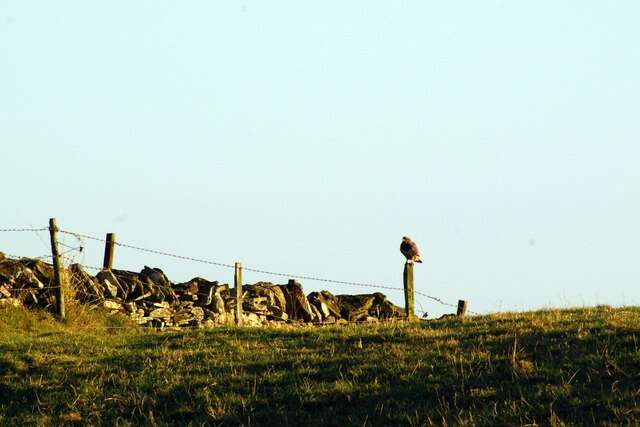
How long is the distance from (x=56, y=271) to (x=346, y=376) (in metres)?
12.3

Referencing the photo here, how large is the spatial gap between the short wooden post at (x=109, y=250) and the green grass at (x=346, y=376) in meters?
8.11

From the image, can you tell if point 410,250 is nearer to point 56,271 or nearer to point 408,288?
point 408,288

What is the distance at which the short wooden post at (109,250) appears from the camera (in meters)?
27.3

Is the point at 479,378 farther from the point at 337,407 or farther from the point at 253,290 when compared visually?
the point at 253,290

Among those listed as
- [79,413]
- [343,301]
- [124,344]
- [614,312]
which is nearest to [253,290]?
[343,301]

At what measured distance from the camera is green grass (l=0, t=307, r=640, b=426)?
1290cm

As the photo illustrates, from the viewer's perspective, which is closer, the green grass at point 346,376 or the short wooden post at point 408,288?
the green grass at point 346,376

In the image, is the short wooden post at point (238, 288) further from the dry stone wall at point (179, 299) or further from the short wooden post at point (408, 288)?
the short wooden post at point (408, 288)

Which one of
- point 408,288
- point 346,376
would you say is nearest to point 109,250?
point 408,288

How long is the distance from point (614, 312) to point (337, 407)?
9.24 m

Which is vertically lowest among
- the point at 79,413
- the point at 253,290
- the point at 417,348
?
the point at 79,413

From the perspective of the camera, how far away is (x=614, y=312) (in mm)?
20234

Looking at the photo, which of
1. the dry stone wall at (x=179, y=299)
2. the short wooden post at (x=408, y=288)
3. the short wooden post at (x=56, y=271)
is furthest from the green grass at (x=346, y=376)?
the short wooden post at (x=408, y=288)

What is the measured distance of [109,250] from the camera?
90.5ft
